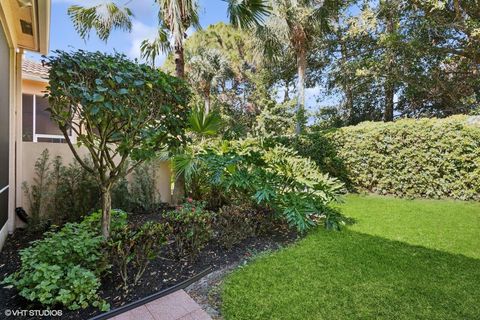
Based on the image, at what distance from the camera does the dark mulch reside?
236 cm

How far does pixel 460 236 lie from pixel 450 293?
6.88ft

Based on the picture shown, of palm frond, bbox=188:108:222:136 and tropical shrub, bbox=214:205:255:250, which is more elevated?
palm frond, bbox=188:108:222:136

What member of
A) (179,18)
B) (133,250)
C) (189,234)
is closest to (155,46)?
(179,18)

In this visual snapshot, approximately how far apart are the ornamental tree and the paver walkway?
1.18 m

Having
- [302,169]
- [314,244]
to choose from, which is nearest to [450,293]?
[314,244]

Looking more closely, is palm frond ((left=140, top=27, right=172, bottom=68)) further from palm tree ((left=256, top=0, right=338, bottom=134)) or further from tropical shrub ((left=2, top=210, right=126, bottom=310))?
tropical shrub ((left=2, top=210, right=126, bottom=310))

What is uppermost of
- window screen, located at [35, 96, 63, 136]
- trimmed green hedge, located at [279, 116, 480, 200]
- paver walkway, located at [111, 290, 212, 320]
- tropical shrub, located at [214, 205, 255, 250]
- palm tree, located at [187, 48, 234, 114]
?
palm tree, located at [187, 48, 234, 114]

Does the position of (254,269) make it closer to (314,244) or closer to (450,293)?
(314,244)

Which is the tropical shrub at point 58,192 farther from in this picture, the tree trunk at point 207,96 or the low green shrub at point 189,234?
the tree trunk at point 207,96

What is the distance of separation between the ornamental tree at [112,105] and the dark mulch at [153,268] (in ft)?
2.55

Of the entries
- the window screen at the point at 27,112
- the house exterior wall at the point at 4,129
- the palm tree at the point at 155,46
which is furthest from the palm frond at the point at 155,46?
the window screen at the point at 27,112

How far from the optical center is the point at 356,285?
2.79m

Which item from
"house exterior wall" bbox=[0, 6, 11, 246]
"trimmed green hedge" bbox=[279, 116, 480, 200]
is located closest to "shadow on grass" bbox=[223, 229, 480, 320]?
"house exterior wall" bbox=[0, 6, 11, 246]

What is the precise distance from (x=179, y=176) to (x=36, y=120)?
5555mm
